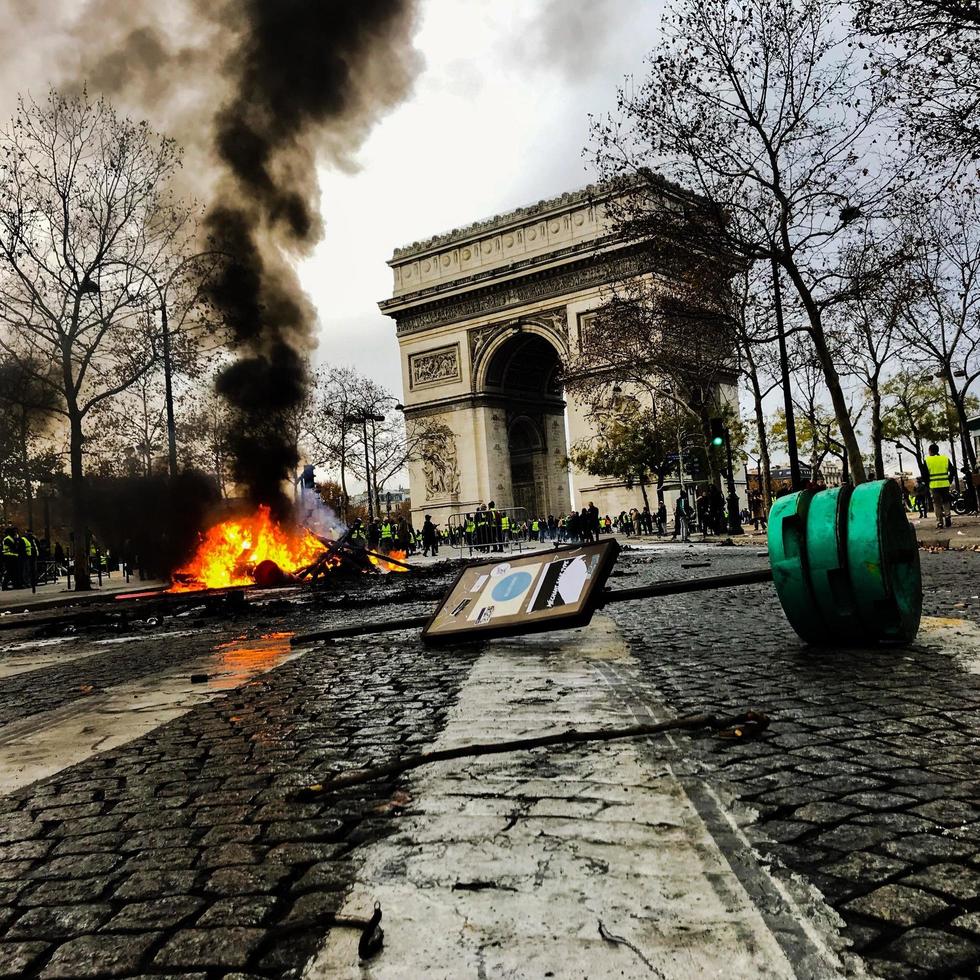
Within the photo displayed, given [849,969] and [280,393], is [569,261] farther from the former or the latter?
[849,969]

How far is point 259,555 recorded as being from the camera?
1841cm

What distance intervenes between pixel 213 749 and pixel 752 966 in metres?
2.52

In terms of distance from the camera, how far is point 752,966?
4.95 feet

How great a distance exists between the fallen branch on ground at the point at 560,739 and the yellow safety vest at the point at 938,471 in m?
17.9

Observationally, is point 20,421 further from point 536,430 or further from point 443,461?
point 536,430

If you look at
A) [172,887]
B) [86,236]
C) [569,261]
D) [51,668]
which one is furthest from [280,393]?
[569,261]

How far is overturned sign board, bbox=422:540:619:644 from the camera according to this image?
227 inches

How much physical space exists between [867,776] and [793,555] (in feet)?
7.30

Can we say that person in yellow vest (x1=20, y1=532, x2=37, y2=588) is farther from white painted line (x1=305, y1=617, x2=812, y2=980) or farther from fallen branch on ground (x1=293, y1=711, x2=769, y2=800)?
white painted line (x1=305, y1=617, x2=812, y2=980)

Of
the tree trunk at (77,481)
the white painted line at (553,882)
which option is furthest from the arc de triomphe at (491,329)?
the white painted line at (553,882)

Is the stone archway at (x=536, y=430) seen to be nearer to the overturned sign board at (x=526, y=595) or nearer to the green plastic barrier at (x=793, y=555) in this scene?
the overturned sign board at (x=526, y=595)

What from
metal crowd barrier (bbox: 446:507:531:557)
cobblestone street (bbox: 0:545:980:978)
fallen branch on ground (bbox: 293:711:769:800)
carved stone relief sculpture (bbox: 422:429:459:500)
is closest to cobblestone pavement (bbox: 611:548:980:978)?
cobblestone street (bbox: 0:545:980:978)

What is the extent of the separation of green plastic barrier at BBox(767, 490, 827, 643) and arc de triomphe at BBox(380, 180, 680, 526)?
3895cm

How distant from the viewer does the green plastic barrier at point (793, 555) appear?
461 cm
